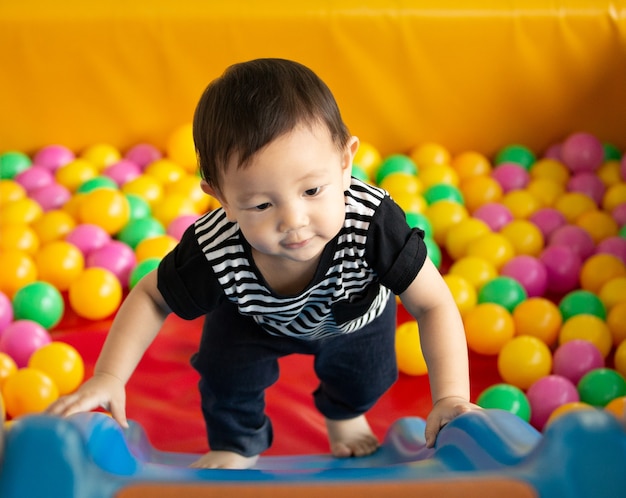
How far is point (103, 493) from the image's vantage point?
2.21 ft

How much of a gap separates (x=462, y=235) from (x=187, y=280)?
2.74 ft

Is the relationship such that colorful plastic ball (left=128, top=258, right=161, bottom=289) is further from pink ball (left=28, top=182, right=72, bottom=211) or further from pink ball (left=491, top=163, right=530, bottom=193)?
pink ball (left=491, top=163, right=530, bottom=193)

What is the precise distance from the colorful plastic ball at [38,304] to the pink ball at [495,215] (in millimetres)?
822

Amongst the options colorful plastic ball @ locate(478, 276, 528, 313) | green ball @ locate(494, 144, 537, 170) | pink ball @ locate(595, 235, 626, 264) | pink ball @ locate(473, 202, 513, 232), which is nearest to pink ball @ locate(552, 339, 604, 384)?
colorful plastic ball @ locate(478, 276, 528, 313)

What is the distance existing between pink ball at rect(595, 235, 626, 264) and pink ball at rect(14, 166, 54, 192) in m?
1.12

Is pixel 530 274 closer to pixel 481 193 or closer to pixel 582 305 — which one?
pixel 582 305

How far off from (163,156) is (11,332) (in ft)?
2.17

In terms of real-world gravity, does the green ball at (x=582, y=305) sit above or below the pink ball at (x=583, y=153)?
below

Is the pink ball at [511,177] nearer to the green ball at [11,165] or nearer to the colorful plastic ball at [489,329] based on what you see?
the colorful plastic ball at [489,329]

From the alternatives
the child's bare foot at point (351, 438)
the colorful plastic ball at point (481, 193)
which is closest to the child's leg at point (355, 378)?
the child's bare foot at point (351, 438)

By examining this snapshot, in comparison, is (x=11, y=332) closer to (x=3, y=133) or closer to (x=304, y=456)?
(x=304, y=456)

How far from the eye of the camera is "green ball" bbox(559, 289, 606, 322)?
4.90 feet

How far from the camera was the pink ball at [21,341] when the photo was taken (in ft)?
4.71

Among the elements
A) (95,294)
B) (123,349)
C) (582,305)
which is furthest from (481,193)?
(123,349)
